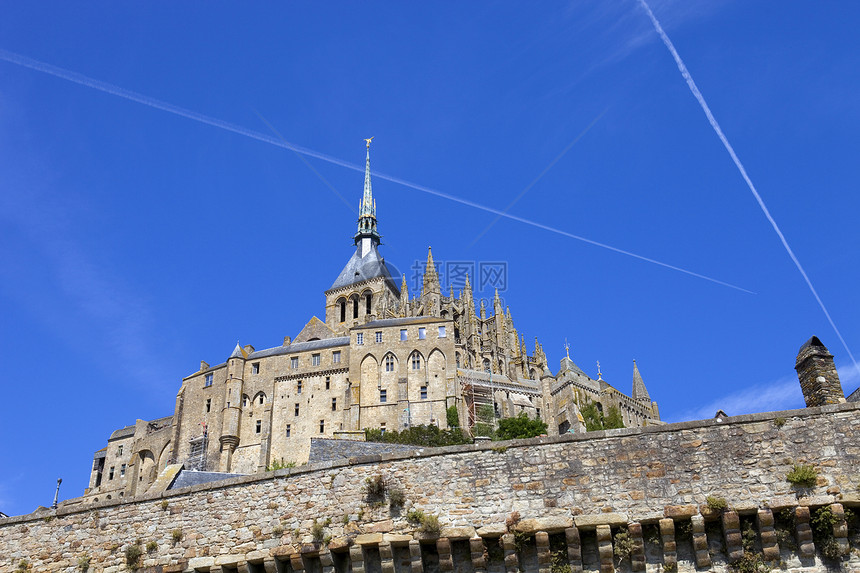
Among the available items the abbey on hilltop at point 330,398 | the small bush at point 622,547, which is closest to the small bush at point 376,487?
the small bush at point 622,547

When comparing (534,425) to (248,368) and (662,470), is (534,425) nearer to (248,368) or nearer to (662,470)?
(248,368)

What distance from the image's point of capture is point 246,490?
20078mm

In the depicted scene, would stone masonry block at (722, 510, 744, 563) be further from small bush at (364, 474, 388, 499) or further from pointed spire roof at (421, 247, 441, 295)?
pointed spire roof at (421, 247, 441, 295)

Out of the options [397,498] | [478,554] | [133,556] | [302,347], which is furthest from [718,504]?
[302,347]

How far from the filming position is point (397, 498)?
1867 cm

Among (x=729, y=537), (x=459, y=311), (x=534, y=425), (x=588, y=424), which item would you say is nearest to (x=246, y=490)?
(x=729, y=537)

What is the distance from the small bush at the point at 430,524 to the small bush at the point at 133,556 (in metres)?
7.06

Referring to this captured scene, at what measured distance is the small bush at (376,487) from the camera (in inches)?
744

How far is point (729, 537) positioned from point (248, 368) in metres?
75.6

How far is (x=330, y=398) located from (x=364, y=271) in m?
42.0

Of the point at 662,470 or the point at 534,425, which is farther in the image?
the point at 534,425

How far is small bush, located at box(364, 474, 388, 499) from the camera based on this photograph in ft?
62.0

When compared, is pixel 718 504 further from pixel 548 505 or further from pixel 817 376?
pixel 817 376

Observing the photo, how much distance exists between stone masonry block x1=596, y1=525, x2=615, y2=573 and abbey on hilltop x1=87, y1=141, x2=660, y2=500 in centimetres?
5770
